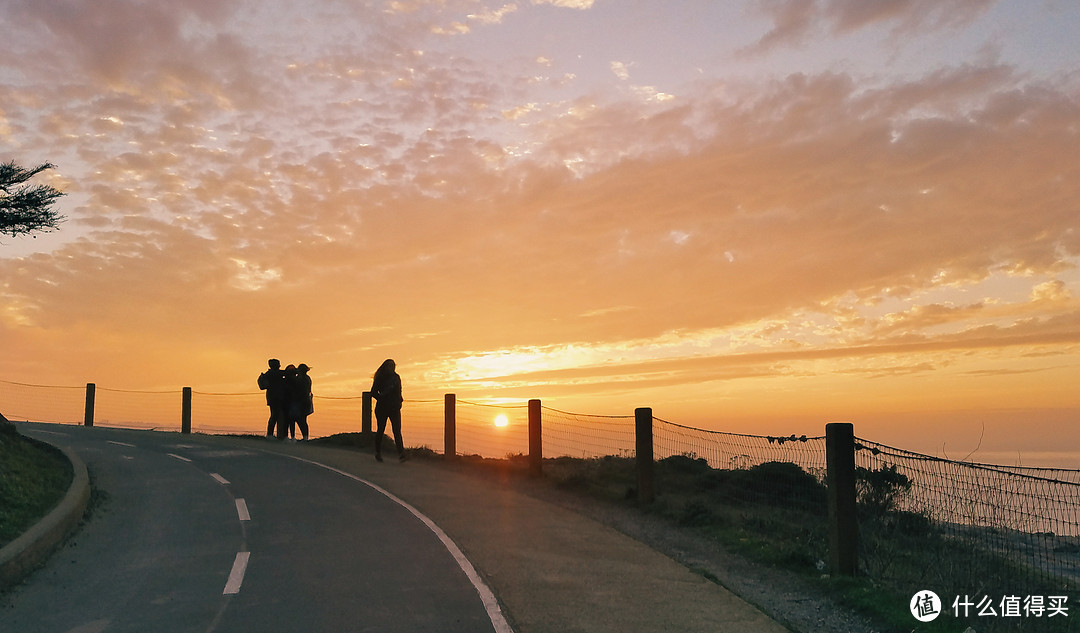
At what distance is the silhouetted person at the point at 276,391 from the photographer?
27.5 metres

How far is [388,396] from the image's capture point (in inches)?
859

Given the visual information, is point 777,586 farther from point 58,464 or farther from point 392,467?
point 58,464

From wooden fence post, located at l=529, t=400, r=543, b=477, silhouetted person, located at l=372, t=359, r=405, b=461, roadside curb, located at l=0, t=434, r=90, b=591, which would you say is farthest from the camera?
silhouetted person, located at l=372, t=359, r=405, b=461

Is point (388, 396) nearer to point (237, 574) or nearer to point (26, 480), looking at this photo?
point (26, 480)

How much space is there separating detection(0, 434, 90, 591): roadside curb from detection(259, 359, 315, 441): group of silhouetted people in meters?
12.5

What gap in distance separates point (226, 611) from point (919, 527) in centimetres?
1077

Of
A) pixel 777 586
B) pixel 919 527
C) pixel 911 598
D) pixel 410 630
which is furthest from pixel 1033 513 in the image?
pixel 410 630

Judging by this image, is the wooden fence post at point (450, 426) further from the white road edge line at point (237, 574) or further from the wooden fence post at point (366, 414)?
the white road edge line at point (237, 574)

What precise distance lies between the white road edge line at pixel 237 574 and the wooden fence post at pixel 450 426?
42.6 feet

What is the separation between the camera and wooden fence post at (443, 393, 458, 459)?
23.8 meters

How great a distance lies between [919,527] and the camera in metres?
13.7

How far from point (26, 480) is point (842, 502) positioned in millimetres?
12930

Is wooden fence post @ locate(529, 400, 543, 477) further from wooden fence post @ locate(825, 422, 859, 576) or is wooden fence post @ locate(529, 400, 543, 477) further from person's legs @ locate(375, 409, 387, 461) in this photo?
wooden fence post @ locate(825, 422, 859, 576)

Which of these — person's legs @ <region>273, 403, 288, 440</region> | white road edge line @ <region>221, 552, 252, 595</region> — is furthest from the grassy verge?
person's legs @ <region>273, 403, 288, 440</region>
